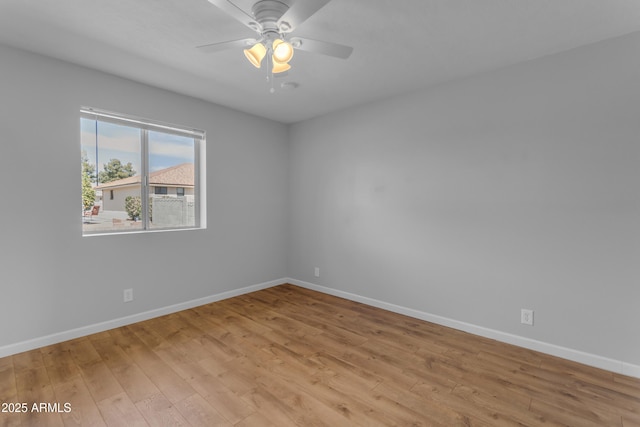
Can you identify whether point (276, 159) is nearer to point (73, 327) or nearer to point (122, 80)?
point (122, 80)

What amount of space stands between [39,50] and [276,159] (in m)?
2.69

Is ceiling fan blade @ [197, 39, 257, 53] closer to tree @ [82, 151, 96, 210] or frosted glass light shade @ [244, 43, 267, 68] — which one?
frosted glass light shade @ [244, 43, 267, 68]

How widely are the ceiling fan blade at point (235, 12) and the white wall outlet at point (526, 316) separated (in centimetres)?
309

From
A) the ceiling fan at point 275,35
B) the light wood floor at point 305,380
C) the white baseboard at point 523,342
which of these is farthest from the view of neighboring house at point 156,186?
the white baseboard at point 523,342

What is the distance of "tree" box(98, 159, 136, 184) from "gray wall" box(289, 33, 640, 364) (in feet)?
Result: 8.16

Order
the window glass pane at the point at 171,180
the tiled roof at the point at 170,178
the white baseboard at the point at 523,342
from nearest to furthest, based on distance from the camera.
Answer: the white baseboard at the point at 523,342, the tiled roof at the point at 170,178, the window glass pane at the point at 171,180

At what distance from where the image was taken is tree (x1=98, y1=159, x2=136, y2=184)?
289cm

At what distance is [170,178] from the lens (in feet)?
11.2

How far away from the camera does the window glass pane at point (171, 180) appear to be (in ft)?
10.7

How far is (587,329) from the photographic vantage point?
2303 mm

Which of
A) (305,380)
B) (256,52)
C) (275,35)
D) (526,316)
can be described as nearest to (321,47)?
(275,35)

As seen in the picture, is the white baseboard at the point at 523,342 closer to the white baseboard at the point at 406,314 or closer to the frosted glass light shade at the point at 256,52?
the white baseboard at the point at 406,314

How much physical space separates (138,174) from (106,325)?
1567 millimetres

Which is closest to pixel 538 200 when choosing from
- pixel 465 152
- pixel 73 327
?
pixel 465 152
